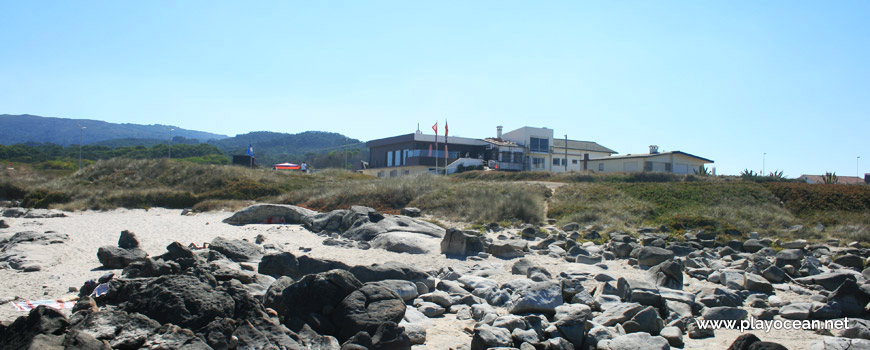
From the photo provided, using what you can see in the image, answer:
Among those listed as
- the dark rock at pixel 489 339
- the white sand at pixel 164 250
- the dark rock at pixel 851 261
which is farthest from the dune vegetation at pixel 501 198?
the dark rock at pixel 489 339

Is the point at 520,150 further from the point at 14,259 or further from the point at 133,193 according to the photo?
the point at 14,259

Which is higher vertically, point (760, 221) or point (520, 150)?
point (520, 150)

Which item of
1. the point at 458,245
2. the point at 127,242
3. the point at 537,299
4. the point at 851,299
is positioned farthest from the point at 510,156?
the point at 537,299

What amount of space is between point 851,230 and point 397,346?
16.3 meters

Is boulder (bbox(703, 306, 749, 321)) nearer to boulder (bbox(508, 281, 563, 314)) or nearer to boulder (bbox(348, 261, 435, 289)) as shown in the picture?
boulder (bbox(508, 281, 563, 314))

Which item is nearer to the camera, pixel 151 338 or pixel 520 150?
pixel 151 338

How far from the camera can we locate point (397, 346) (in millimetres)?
5250

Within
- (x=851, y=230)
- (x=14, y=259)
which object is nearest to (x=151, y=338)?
(x=14, y=259)

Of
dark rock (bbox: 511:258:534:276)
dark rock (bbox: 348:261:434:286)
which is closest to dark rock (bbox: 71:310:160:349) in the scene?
dark rock (bbox: 348:261:434:286)

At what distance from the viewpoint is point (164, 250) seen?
11195mm

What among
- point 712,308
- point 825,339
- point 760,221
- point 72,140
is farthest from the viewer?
point 72,140

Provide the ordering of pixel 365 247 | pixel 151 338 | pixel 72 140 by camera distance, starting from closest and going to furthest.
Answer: pixel 151 338
pixel 365 247
pixel 72 140

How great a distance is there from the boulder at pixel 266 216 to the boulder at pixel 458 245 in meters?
6.76

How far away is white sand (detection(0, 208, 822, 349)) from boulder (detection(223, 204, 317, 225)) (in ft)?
1.87
